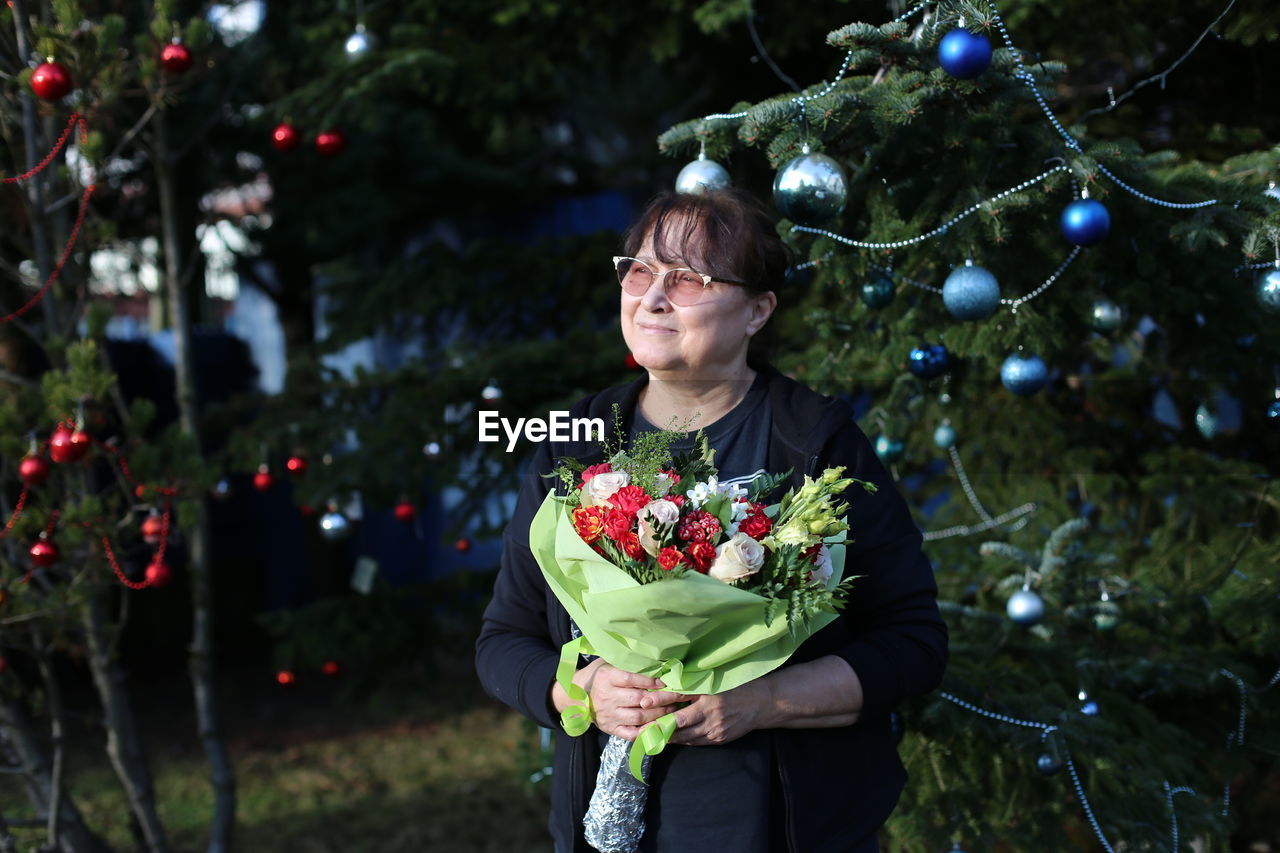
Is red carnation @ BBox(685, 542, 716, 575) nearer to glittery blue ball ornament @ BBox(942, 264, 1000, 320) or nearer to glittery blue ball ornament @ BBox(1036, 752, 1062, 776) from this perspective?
glittery blue ball ornament @ BBox(942, 264, 1000, 320)

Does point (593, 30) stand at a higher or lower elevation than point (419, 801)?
higher

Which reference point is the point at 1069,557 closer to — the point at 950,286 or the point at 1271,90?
the point at 950,286

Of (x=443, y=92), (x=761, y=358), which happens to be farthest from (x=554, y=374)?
(x=761, y=358)

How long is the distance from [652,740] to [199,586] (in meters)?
2.94

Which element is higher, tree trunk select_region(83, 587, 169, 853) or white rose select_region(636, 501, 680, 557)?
white rose select_region(636, 501, 680, 557)

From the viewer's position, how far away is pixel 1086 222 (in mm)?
2445

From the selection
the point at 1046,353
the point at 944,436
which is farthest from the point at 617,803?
the point at 944,436

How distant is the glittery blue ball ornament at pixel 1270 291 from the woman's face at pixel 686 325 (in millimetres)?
1358

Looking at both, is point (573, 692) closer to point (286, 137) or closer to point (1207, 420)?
point (1207, 420)

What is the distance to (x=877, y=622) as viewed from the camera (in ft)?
6.19

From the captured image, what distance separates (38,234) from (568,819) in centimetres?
288

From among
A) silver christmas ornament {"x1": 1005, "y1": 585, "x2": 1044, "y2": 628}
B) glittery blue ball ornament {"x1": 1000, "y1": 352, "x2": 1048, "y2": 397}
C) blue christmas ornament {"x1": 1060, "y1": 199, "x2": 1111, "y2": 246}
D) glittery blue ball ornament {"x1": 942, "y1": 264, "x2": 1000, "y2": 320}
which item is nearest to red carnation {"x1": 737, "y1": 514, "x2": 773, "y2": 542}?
glittery blue ball ornament {"x1": 942, "y1": 264, "x2": 1000, "y2": 320}

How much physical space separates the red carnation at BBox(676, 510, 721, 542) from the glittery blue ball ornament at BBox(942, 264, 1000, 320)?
122 centimetres

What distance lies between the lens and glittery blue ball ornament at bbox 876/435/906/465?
Result: 3309mm
